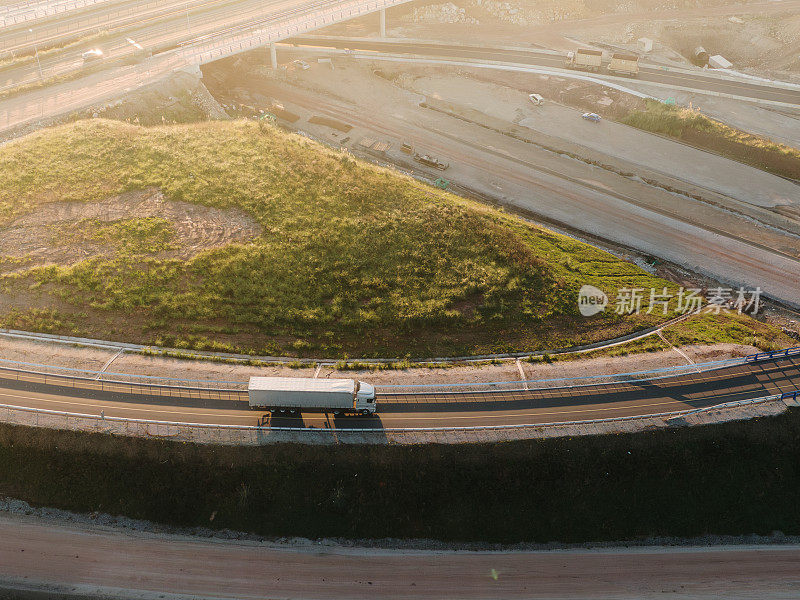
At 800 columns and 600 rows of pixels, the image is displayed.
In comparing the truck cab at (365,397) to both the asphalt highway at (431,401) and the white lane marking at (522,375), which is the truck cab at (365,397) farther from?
the white lane marking at (522,375)

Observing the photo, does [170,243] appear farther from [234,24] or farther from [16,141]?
[234,24]

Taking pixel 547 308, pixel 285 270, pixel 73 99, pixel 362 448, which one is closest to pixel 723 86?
pixel 547 308

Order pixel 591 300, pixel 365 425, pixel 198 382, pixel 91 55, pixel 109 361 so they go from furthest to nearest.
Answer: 1. pixel 91 55
2. pixel 591 300
3. pixel 109 361
4. pixel 198 382
5. pixel 365 425

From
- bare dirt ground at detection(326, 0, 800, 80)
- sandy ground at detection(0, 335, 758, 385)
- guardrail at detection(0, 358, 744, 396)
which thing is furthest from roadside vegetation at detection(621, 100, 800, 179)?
guardrail at detection(0, 358, 744, 396)

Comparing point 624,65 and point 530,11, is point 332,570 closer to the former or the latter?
point 624,65

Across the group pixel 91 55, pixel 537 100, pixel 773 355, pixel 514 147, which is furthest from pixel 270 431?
pixel 91 55

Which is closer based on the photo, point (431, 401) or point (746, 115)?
point (431, 401)

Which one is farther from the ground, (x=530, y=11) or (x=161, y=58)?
(x=530, y=11)
